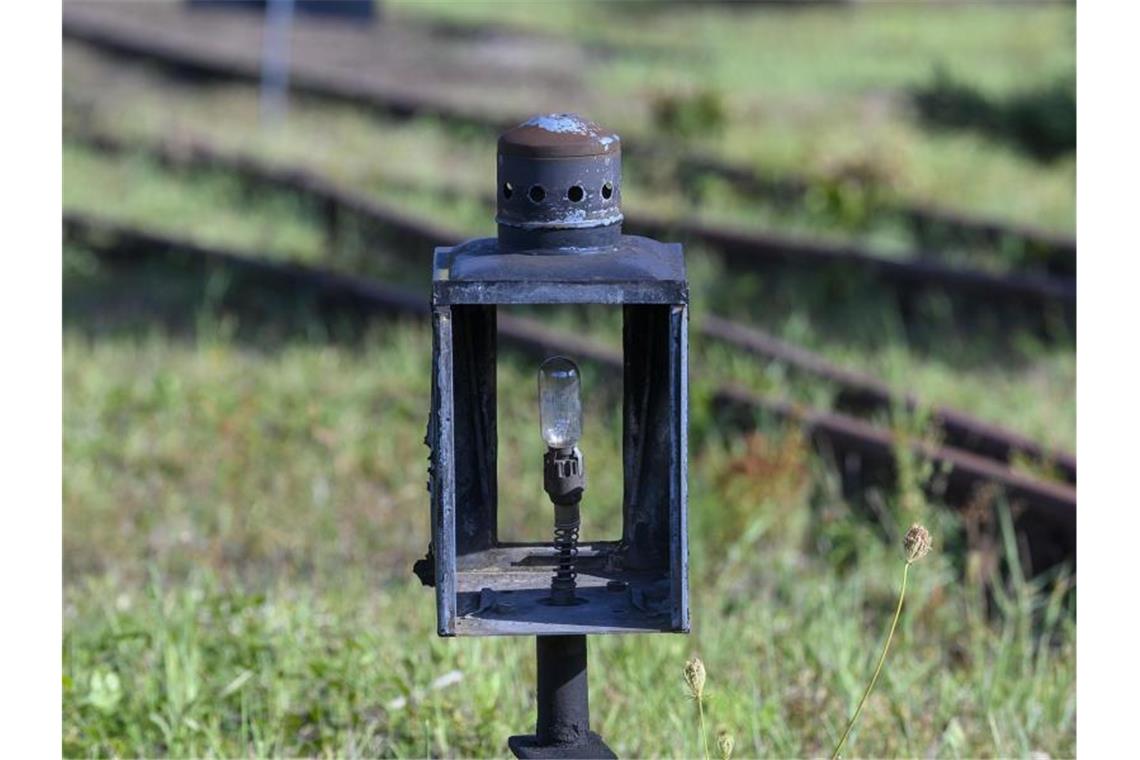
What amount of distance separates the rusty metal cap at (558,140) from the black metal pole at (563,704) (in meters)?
1.00

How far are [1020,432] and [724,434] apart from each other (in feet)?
3.40

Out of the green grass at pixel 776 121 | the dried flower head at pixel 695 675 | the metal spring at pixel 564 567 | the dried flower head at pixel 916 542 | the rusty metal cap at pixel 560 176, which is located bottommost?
the dried flower head at pixel 695 675

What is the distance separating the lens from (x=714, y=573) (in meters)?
5.98

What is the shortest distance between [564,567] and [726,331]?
12.0 ft

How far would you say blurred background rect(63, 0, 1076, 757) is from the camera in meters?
4.93

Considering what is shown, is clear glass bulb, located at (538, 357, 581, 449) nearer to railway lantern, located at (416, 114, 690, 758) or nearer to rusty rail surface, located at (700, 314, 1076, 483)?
railway lantern, located at (416, 114, 690, 758)

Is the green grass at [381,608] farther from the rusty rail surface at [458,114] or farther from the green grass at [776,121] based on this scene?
the green grass at [776,121]

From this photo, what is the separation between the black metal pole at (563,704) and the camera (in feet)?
12.9

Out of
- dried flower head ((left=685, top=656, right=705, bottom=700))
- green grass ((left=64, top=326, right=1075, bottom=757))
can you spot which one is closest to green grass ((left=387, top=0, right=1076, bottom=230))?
green grass ((left=64, top=326, right=1075, bottom=757))

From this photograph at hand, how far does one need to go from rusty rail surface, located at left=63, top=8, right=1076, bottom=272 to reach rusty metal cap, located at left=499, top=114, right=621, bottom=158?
15.5 feet

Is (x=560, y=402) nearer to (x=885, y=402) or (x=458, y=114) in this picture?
(x=885, y=402)

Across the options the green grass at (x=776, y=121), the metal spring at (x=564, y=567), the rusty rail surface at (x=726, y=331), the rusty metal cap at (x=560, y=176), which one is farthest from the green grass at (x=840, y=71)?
the rusty metal cap at (x=560, y=176)

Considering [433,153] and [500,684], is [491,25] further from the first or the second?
[500,684]

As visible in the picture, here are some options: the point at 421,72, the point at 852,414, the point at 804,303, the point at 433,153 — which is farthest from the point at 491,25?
the point at 852,414
